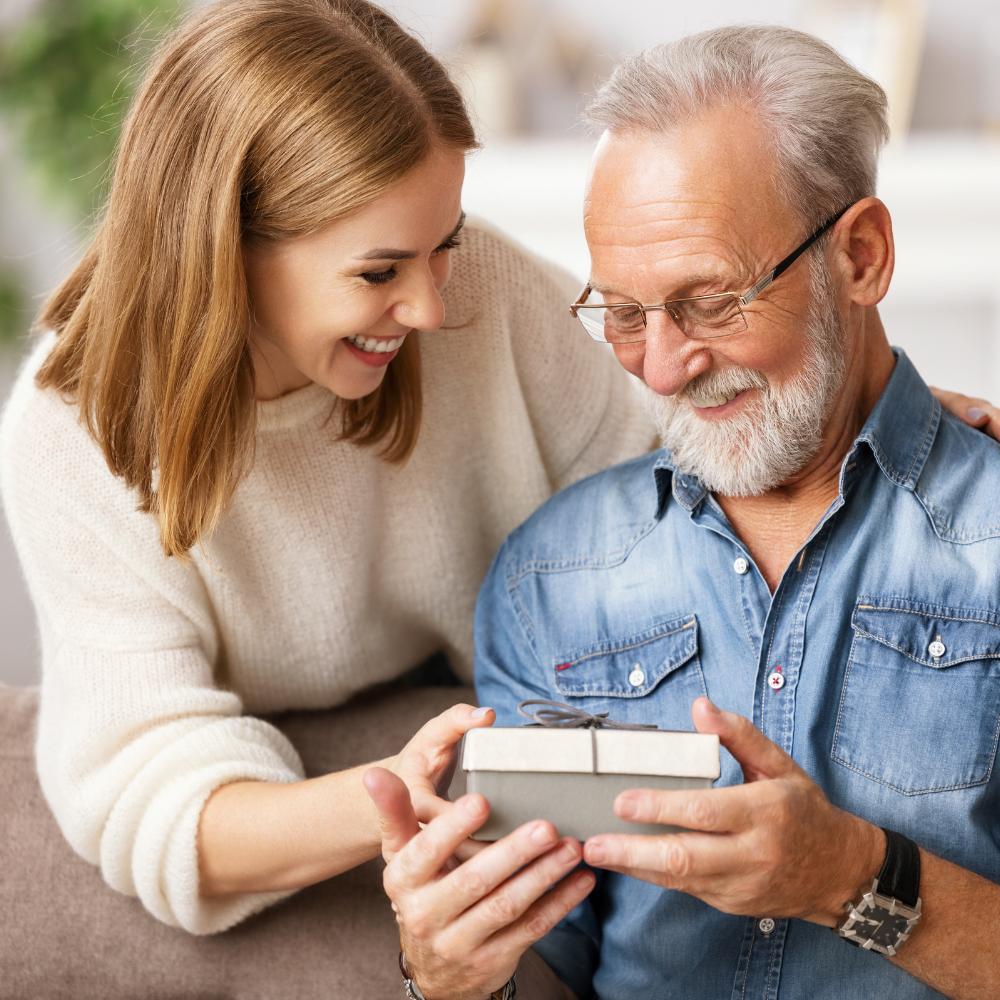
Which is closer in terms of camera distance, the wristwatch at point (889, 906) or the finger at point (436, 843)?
the finger at point (436, 843)

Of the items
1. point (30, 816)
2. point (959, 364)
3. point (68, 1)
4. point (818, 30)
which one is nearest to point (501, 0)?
point (818, 30)

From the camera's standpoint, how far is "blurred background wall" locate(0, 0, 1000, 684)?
3752mm

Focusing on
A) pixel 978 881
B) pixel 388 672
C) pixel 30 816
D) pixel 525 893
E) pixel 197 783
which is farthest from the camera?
pixel 388 672

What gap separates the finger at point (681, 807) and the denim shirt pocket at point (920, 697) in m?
0.37

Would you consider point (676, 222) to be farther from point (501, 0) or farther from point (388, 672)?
point (501, 0)

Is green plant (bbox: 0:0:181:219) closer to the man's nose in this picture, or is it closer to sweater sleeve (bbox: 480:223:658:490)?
sweater sleeve (bbox: 480:223:658:490)

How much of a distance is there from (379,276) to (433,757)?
0.53m

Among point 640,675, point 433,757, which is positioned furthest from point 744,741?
point 640,675

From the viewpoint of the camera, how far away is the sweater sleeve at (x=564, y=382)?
179cm

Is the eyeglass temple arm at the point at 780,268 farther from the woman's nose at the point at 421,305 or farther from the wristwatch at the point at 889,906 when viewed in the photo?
the wristwatch at the point at 889,906

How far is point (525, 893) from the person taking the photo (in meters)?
1.13

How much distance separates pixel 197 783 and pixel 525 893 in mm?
555

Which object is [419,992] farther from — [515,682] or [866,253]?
[866,253]

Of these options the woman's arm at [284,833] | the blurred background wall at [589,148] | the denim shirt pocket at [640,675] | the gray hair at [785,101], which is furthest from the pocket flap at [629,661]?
the blurred background wall at [589,148]
